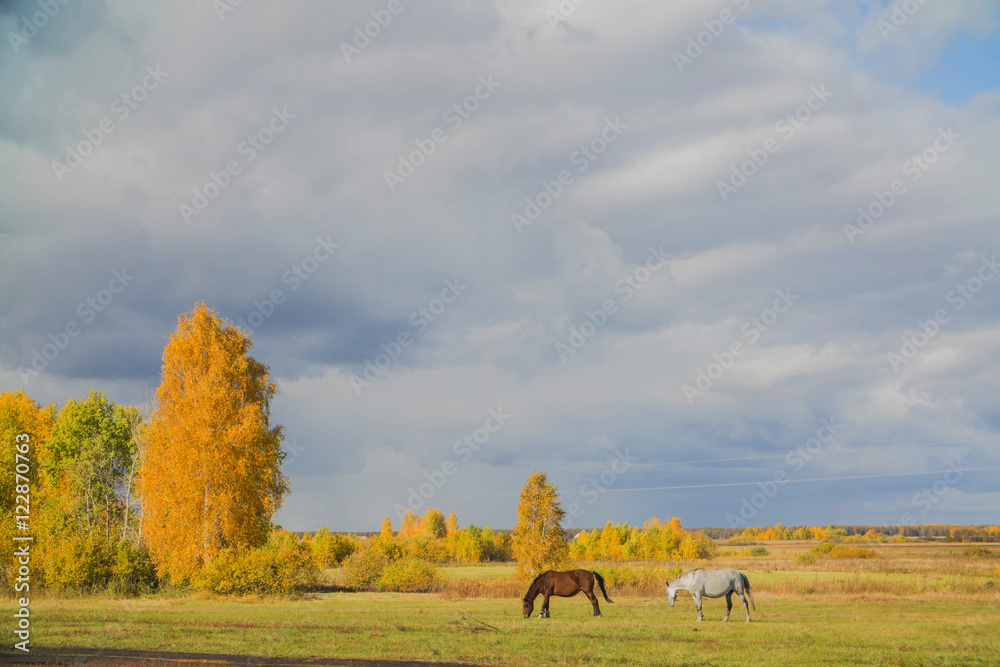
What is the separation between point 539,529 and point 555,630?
43.3 meters

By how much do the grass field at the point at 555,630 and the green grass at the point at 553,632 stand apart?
5 centimetres

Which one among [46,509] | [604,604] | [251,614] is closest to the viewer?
[251,614]

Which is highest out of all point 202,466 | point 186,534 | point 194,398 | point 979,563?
point 194,398

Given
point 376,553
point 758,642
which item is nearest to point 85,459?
point 376,553

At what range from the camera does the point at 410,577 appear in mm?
54188

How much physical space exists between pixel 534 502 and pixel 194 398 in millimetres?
34892

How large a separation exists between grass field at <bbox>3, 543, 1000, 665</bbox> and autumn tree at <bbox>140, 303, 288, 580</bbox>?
4.14 metres

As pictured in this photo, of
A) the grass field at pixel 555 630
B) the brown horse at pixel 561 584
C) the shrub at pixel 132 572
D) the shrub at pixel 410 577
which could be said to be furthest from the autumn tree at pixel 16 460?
the shrub at pixel 410 577

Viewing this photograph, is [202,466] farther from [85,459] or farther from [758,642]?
[758,642]

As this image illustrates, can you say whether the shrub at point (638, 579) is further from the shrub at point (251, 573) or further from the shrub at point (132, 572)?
the shrub at point (132, 572)

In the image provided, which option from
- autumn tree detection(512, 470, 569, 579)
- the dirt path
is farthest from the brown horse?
autumn tree detection(512, 470, 569, 579)

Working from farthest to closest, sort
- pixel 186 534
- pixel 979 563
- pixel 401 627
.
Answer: pixel 979 563 < pixel 186 534 < pixel 401 627

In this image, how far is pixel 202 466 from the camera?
42.9 metres

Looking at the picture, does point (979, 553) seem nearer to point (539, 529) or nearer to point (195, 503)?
point (539, 529)
